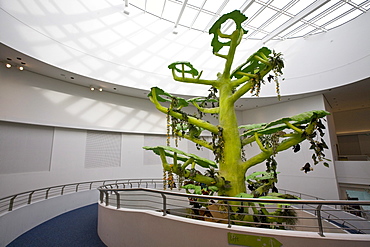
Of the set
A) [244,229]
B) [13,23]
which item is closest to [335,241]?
[244,229]

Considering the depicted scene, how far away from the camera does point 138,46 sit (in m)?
9.42

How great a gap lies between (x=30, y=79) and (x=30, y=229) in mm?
5280

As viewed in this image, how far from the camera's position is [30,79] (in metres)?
6.82

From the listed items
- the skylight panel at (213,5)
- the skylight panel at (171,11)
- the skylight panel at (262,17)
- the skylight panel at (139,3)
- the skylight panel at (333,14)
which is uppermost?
the skylight panel at (139,3)

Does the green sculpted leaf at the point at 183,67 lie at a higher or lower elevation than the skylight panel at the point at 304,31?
lower

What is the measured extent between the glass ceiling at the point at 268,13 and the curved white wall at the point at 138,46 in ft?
1.35

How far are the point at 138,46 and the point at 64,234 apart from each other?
333 inches

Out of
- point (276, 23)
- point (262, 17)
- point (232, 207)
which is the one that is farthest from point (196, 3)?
point (232, 207)

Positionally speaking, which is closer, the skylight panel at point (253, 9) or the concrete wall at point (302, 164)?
the skylight panel at point (253, 9)

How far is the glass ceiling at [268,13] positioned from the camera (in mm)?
8125

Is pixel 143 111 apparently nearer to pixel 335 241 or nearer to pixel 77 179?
pixel 77 179

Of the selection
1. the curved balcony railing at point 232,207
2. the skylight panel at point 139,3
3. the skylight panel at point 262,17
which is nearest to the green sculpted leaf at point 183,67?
the curved balcony railing at point 232,207

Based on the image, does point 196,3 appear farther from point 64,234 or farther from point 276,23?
point 64,234

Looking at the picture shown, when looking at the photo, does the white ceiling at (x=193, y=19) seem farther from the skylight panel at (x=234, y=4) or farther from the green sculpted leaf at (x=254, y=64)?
the green sculpted leaf at (x=254, y=64)
